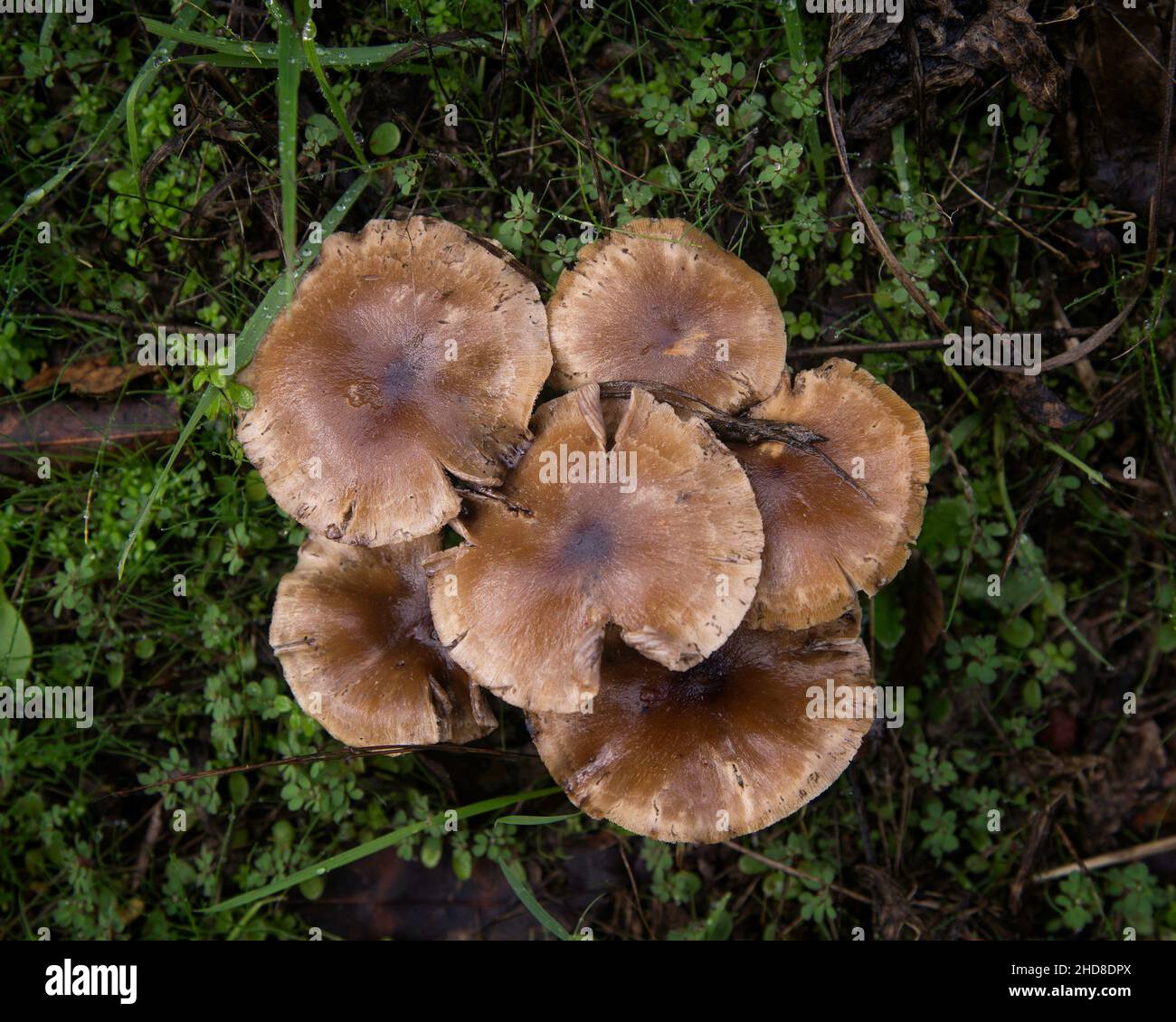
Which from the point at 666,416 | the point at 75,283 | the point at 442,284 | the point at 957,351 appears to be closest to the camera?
the point at 666,416

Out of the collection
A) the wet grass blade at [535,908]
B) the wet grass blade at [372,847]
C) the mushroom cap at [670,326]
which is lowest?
the wet grass blade at [535,908]

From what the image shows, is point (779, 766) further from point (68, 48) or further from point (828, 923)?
point (68, 48)

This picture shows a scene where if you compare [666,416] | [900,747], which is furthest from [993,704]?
[666,416]

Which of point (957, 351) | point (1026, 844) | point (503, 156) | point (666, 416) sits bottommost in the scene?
point (1026, 844)

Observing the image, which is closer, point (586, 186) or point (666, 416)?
point (666, 416)
